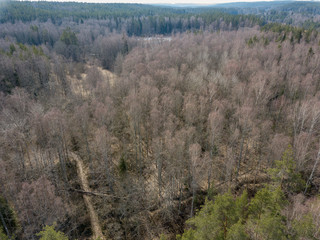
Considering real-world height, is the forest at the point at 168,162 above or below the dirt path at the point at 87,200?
above

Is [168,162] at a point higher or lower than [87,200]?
higher

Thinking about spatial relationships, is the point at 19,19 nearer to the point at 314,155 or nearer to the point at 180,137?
the point at 180,137

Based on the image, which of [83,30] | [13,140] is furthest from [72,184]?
[83,30]

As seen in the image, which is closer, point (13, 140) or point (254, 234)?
point (254, 234)

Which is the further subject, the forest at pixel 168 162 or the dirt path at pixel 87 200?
the dirt path at pixel 87 200

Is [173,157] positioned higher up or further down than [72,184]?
higher up

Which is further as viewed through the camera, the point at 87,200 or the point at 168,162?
the point at 87,200

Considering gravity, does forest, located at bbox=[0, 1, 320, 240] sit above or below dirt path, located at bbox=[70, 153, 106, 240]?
above

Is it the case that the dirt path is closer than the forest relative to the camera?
No
